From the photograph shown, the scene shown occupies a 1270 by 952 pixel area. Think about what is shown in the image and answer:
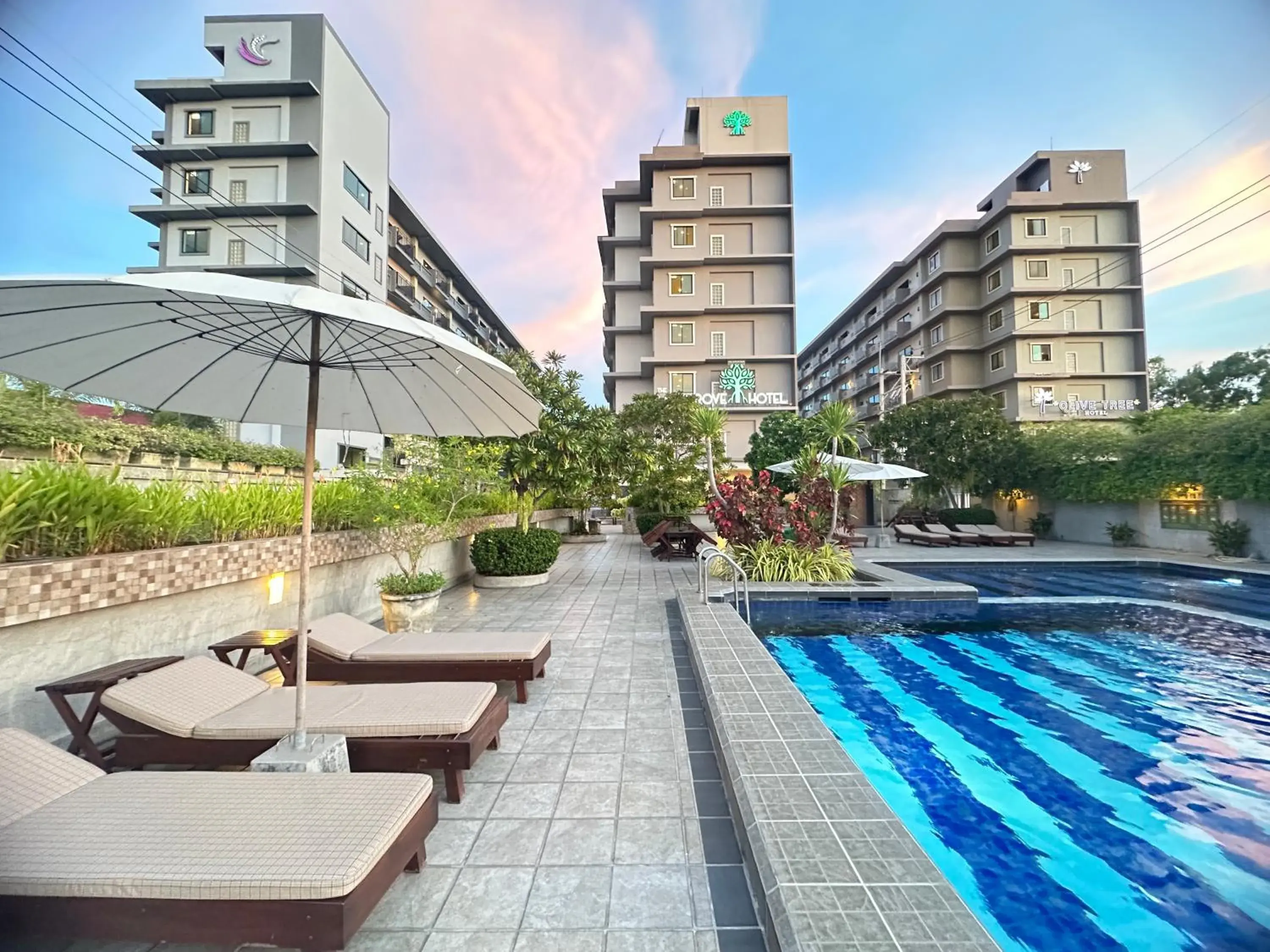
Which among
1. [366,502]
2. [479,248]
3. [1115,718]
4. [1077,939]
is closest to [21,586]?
[366,502]

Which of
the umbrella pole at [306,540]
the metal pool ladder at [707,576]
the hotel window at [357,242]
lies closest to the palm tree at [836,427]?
the metal pool ladder at [707,576]

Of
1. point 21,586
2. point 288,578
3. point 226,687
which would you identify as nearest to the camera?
point 21,586

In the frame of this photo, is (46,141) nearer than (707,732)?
No

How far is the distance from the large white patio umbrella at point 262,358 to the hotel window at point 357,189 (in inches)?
1065

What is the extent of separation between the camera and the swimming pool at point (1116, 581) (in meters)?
8.59

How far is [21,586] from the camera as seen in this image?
9.20 feet

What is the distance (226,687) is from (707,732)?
2.86m

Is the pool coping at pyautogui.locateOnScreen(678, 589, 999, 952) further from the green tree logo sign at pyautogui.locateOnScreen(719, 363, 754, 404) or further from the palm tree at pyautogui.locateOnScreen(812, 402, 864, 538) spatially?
the green tree logo sign at pyautogui.locateOnScreen(719, 363, 754, 404)

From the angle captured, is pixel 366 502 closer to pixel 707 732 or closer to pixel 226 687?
pixel 226 687

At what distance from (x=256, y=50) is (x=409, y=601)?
29.5 metres

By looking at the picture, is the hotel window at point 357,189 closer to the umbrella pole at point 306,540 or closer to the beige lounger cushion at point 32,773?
the umbrella pole at point 306,540

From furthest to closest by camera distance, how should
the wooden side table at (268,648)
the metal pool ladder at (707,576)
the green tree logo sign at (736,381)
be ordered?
the green tree logo sign at (736,381)
the metal pool ladder at (707,576)
the wooden side table at (268,648)

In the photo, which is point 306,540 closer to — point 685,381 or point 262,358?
point 262,358

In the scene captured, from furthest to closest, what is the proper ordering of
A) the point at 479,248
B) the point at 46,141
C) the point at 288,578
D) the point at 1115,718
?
the point at 479,248
the point at 46,141
the point at 288,578
the point at 1115,718
